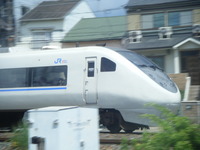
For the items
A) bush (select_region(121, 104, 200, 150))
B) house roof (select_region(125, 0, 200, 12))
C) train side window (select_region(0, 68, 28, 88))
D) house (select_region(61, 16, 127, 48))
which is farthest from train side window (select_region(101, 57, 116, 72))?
house roof (select_region(125, 0, 200, 12))

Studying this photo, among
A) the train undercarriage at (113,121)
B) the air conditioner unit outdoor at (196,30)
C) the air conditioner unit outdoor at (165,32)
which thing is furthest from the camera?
the air conditioner unit outdoor at (165,32)

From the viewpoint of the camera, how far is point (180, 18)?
25219 mm

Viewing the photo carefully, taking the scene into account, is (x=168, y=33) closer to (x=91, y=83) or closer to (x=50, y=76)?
(x=50, y=76)

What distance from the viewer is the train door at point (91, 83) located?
10.3m

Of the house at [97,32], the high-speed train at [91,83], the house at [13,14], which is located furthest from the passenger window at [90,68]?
the house at [13,14]

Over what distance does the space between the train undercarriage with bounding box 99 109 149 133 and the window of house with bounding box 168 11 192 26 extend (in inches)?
625

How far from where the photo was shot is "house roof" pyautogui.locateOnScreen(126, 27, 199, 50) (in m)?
24.5

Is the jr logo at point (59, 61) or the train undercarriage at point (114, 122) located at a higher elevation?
the jr logo at point (59, 61)

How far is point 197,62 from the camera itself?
80.4 ft

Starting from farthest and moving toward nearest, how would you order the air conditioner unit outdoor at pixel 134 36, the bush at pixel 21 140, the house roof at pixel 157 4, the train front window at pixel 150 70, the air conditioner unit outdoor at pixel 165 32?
the air conditioner unit outdoor at pixel 134 36 < the air conditioner unit outdoor at pixel 165 32 < the house roof at pixel 157 4 < the train front window at pixel 150 70 < the bush at pixel 21 140

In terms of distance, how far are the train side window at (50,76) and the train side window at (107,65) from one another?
1188 mm

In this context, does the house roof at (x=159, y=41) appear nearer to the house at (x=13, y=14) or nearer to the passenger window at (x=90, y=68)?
the house at (x=13, y=14)

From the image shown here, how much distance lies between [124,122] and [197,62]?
15241mm

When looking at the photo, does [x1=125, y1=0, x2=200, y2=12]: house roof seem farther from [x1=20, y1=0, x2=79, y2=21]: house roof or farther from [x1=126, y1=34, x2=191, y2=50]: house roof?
[x1=20, y1=0, x2=79, y2=21]: house roof
